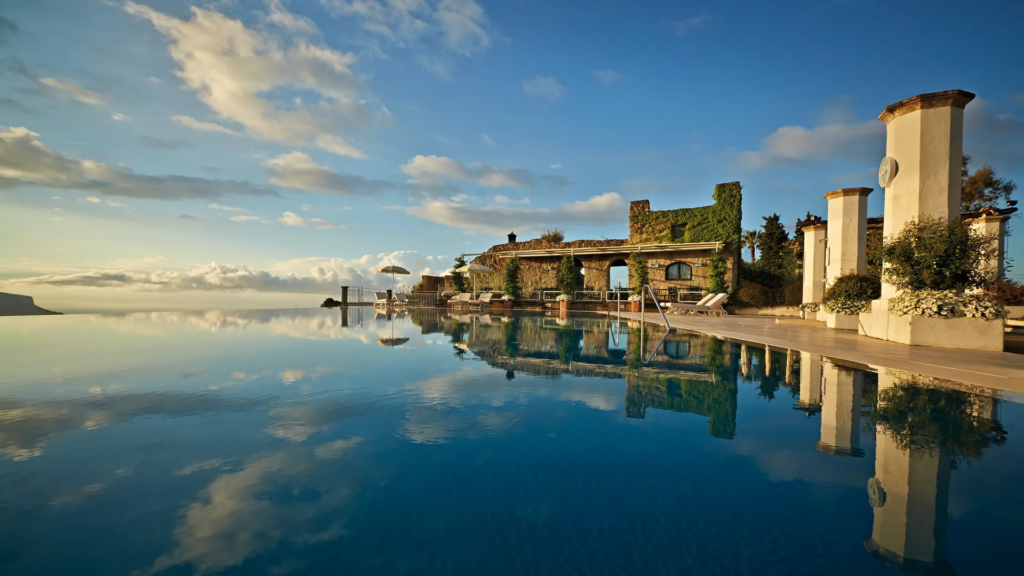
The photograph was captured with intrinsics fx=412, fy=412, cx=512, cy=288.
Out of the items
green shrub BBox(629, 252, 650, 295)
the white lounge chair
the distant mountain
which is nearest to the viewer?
the distant mountain

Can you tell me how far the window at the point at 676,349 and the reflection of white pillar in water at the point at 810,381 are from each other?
5.58 feet

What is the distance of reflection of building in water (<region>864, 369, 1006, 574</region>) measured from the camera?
1.76m

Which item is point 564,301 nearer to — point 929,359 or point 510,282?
point 510,282

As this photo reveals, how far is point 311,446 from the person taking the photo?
113 inches

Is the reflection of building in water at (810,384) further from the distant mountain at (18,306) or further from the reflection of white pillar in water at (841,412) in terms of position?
the distant mountain at (18,306)

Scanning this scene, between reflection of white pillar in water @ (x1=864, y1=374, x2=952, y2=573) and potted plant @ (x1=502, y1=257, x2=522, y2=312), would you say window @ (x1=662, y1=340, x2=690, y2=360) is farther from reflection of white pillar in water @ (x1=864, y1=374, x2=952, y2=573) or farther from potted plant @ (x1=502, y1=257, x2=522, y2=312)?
potted plant @ (x1=502, y1=257, x2=522, y2=312)

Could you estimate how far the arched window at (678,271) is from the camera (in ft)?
73.5

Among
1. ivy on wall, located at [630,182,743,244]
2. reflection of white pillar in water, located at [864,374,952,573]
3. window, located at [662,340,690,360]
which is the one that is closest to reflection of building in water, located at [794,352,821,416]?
reflection of white pillar in water, located at [864,374,952,573]

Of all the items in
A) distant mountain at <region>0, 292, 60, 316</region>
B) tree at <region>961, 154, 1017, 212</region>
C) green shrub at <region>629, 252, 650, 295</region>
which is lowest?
distant mountain at <region>0, 292, 60, 316</region>

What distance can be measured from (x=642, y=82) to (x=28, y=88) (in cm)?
1419

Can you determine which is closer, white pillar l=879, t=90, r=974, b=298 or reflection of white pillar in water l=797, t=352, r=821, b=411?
reflection of white pillar in water l=797, t=352, r=821, b=411

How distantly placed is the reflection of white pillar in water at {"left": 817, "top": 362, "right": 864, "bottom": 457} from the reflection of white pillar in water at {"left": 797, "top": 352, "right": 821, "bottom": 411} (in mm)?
62

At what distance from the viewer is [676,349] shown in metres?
7.84

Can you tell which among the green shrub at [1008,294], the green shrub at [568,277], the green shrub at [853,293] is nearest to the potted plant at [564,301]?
the green shrub at [568,277]
